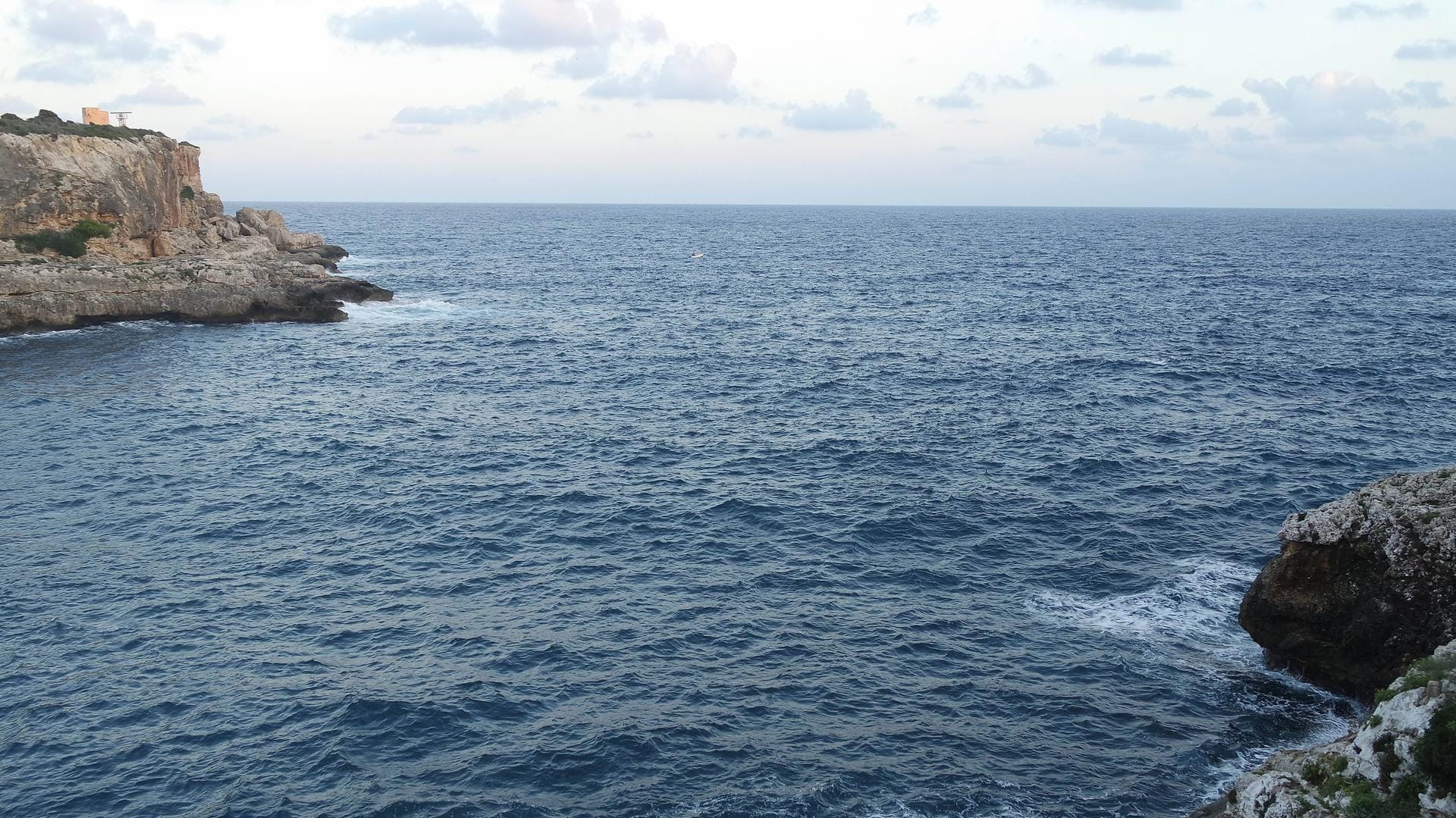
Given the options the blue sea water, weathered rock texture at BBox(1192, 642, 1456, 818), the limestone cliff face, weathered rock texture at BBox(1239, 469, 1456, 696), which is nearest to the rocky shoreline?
weathered rock texture at BBox(1239, 469, 1456, 696)

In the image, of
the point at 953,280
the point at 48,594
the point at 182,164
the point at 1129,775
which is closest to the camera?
the point at 1129,775

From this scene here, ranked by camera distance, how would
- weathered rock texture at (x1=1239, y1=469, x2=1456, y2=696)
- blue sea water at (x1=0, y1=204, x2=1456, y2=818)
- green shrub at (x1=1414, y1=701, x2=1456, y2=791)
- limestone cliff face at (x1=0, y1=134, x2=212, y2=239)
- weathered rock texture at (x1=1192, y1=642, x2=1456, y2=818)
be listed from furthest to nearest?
limestone cliff face at (x1=0, y1=134, x2=212, y2=239)
weathered rock texture at (x1=1239, y1=469, x2=1456, y2=696)
blue sea water at (x1=0, y1=204, x2=1456, y2=818)
weathered rock texture at (x1=1192, y1=642, x2=1456, y2=818)
green shrub at (x1=1414, y1=701, x2=1456, y2=791)

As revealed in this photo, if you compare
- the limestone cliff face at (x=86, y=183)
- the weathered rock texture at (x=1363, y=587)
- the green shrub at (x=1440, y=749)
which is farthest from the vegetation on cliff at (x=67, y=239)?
the green shrub at (x=1440, y=749)

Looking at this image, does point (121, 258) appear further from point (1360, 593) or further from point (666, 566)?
point (1360, 593)

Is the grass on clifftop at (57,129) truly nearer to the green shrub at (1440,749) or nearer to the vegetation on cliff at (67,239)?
the vegetation on cliff at (67,239)

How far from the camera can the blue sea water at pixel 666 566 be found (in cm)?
2652

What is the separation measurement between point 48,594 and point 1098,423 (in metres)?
51.5

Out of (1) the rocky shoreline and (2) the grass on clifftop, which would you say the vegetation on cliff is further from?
(1) the rocky shoreline

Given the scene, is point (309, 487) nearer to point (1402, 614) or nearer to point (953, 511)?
point (953, 511)

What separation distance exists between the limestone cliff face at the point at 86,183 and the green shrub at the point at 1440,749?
103481 millimetres

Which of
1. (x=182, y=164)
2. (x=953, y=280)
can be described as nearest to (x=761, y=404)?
(x=953, y=280)

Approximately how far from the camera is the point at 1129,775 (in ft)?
84.6

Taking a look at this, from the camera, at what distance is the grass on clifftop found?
90.4m

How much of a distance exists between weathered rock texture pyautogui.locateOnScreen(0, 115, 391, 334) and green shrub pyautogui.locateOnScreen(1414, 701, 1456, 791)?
92.0m
